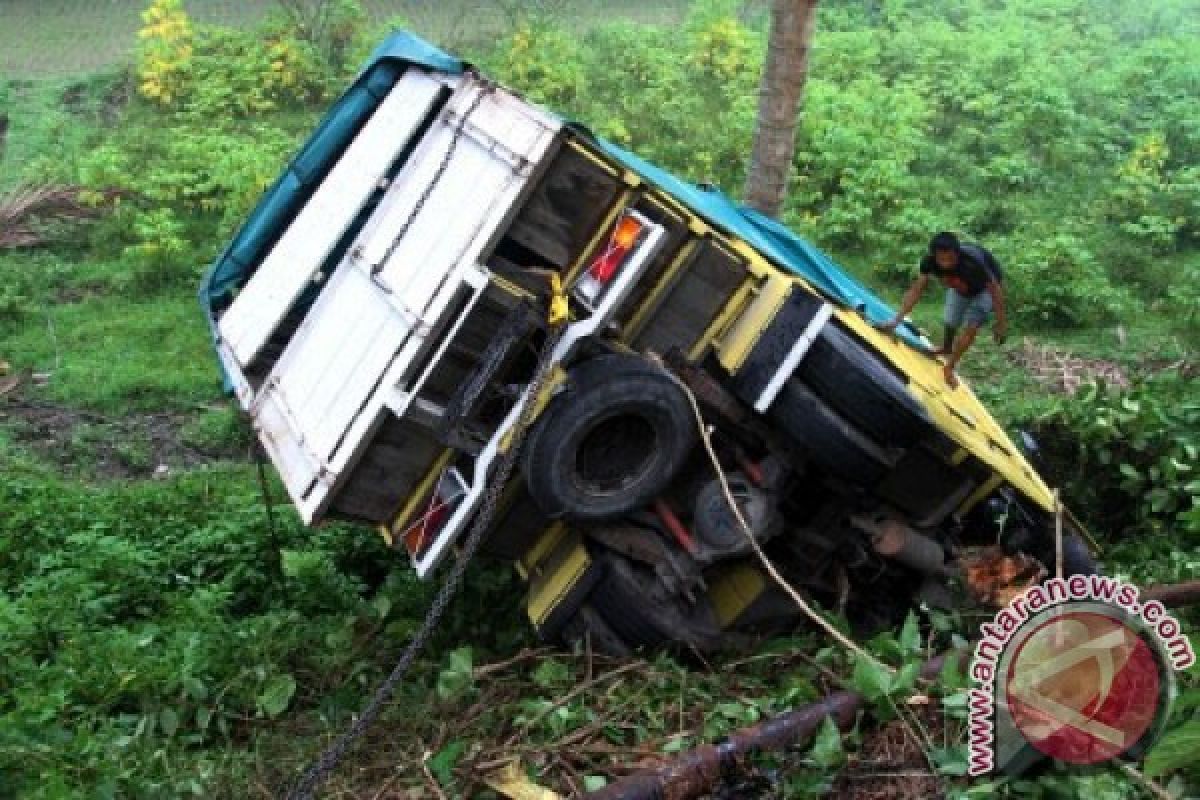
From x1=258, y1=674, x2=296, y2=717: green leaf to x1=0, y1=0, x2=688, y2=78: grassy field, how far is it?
39.3 ft

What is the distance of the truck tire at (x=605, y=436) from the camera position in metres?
5.19

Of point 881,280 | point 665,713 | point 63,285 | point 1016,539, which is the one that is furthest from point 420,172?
point 63,285

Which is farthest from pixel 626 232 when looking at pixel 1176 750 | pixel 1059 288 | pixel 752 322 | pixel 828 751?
pixel 1059 288

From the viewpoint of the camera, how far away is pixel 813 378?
525cm

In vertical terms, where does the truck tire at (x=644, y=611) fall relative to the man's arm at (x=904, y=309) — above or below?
below

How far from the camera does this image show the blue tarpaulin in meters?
6.30

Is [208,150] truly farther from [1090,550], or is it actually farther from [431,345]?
[1090,550]

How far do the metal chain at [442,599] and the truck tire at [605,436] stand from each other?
127 mm

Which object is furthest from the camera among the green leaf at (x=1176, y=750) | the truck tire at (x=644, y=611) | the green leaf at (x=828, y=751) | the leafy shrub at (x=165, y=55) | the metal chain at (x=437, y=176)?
the leafy shrub at (x=165, y=55)

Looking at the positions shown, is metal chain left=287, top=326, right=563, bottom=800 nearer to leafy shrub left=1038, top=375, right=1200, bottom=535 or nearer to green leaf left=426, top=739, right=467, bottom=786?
green leaf left=426, top=739, right=467, bottom=786

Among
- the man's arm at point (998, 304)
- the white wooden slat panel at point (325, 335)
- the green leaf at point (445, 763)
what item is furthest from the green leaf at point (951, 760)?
the man's arm at point (998, 304)

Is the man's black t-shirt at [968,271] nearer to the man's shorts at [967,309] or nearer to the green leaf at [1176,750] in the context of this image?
the man's shorts at [967,309]

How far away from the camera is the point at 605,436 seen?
5.48 metres

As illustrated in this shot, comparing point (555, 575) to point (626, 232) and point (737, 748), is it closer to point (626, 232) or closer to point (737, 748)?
point (626, 232)
